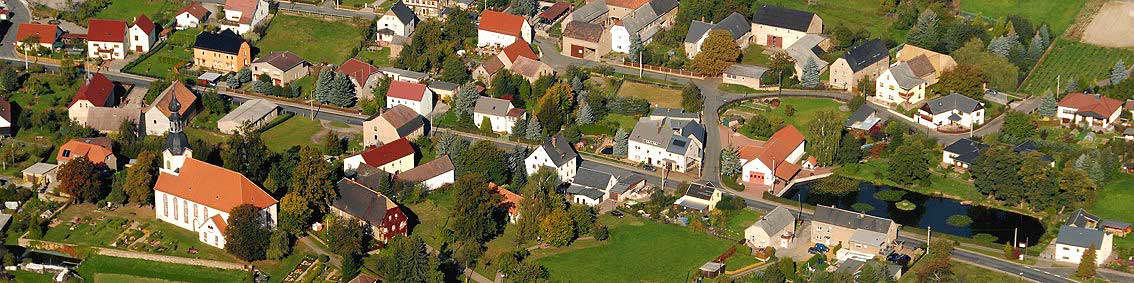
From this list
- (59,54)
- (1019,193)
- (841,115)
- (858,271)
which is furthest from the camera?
(59,54)

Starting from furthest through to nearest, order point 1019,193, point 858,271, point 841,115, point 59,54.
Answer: point 59,54 → point 841,115 → point 1019,193 → point 858,271

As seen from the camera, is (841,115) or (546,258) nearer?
(546,258)

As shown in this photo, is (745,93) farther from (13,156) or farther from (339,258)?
Answer: (13,156)

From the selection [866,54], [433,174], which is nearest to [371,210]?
[433,174]

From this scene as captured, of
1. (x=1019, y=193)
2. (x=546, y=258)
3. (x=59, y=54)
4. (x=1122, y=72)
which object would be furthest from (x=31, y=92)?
(x=1122, y=72)

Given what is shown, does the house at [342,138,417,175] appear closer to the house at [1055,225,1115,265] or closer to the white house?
the white house

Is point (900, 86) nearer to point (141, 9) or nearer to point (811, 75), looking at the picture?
point (811, 75)

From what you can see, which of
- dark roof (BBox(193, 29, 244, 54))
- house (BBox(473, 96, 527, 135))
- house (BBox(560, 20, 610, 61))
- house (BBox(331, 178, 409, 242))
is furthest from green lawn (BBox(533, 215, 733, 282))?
dark roof (BBox(193, 29, 244, 54))
